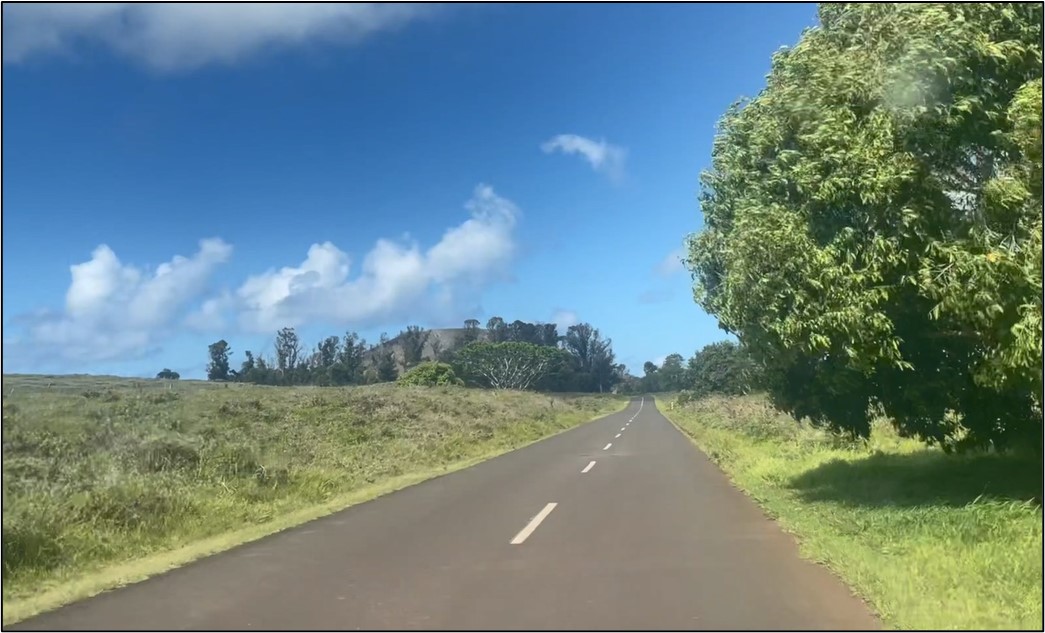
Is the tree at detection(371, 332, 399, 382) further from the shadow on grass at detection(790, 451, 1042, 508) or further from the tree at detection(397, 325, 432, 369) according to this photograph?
the shadow on grass at detection(790, 451, 1042, 508)

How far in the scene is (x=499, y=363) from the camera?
297 ft

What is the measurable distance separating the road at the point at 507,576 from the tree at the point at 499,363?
2965 inches

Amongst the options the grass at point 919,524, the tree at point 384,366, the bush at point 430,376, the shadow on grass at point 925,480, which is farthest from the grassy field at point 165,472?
the tree at point 384,366

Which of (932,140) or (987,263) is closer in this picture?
(987,263)

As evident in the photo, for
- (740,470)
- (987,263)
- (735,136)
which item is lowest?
(740,470)

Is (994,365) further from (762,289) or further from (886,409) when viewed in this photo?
(886,409)

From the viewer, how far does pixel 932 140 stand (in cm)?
902

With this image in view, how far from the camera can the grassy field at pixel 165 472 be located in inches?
366

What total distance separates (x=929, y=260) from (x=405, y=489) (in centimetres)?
1109

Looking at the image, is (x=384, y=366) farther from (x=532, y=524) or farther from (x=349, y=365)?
(x=532, y=524)

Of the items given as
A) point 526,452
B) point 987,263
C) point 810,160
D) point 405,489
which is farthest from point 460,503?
point 526,452

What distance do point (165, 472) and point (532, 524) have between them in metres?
6.86

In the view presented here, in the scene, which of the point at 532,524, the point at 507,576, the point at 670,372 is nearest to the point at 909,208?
the point at 507,576

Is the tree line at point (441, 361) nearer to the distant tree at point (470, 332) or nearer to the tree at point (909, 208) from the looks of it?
the distant tree at point (470, 332)
